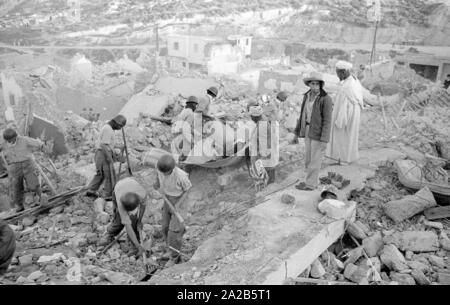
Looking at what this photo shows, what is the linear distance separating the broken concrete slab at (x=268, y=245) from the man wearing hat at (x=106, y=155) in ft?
7.00

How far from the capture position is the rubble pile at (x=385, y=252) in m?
3.84

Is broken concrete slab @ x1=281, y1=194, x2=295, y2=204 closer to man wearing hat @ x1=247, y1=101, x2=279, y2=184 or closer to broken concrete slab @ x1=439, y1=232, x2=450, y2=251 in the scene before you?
man wearing hat @ x1=247, y1=101, x2=279, y2=184

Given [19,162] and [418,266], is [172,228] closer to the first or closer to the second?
[418,266]

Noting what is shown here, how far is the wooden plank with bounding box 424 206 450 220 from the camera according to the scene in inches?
184

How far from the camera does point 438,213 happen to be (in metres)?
4.70

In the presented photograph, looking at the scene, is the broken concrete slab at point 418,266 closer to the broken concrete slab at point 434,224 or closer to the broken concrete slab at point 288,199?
the broken concrete slab at point 434,224

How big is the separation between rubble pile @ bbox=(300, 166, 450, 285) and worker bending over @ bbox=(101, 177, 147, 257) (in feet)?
5.86

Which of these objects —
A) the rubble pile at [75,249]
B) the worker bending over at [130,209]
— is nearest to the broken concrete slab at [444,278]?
the rubble pile at [75,249]

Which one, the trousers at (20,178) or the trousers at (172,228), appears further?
the trousers at (20,178)

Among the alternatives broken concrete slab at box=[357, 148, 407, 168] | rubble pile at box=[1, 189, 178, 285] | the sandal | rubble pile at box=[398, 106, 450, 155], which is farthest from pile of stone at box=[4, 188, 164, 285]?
rubble pile at box=[398, 106, 450, 155]

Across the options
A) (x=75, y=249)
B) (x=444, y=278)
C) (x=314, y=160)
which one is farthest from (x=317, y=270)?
(x=75, y=249)
